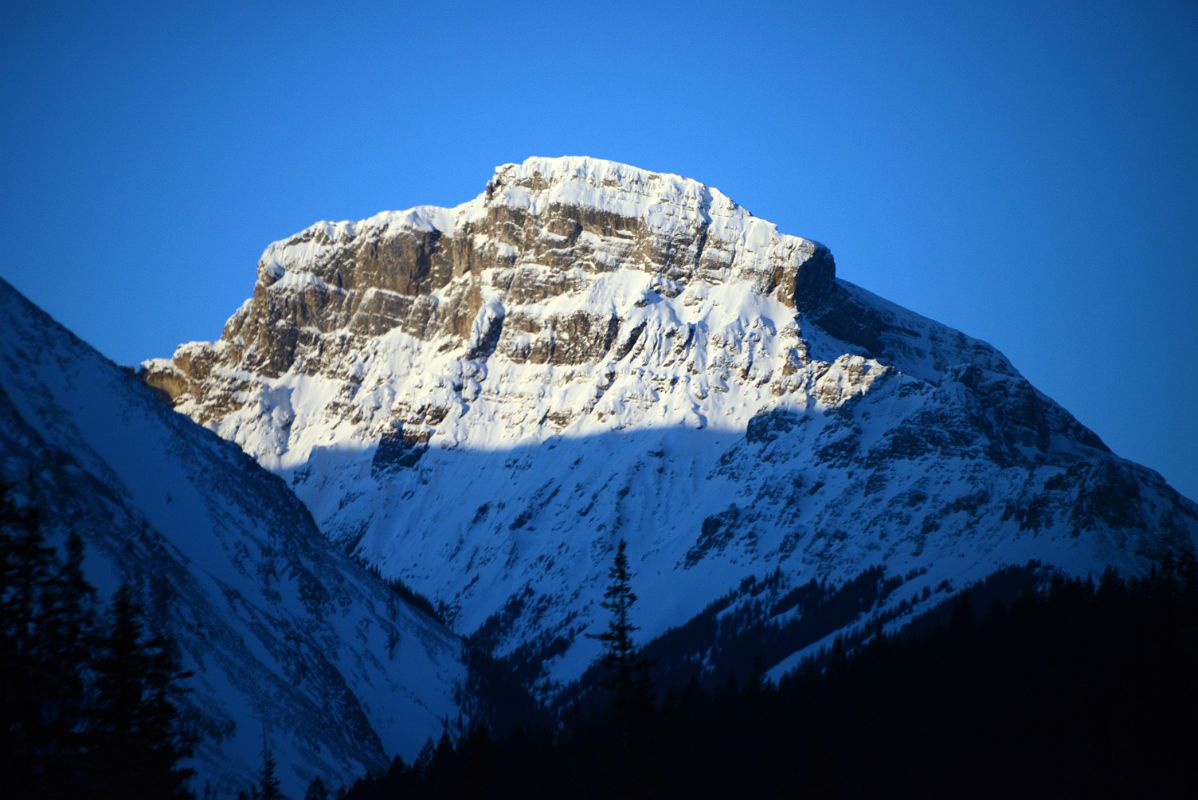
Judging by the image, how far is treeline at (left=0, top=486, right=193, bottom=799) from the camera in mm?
47938

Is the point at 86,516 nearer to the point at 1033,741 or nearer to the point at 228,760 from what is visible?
the point at 228,760

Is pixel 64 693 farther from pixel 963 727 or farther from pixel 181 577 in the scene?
pixel 181 577

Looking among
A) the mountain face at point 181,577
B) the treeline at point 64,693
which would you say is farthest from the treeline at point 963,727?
the treeline at point 64,693

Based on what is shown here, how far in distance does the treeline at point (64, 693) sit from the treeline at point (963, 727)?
111ft

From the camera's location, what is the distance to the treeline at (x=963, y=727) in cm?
11288

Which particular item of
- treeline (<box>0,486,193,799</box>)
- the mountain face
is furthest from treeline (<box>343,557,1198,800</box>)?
treeline (<box>0,486,193,799</box>)

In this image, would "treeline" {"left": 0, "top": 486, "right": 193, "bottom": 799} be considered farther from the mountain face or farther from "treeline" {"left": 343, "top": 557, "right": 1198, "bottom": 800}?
the mountain face

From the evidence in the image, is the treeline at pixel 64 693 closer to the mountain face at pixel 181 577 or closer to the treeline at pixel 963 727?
the treeline at pixel 963 727

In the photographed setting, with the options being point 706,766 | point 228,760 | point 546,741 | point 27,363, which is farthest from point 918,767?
point 27,363

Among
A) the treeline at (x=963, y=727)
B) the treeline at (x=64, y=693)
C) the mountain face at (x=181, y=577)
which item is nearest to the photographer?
the treeline at (x=64, y=693)

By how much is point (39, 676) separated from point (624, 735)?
2813 cm

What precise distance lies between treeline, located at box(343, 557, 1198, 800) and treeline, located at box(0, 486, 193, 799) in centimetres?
3376

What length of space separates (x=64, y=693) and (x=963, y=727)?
85.8m

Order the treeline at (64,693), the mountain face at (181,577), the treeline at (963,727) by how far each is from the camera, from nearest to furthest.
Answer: the treeline at (64,693), the treeline at (963,727), the mountain face at (181,577)
